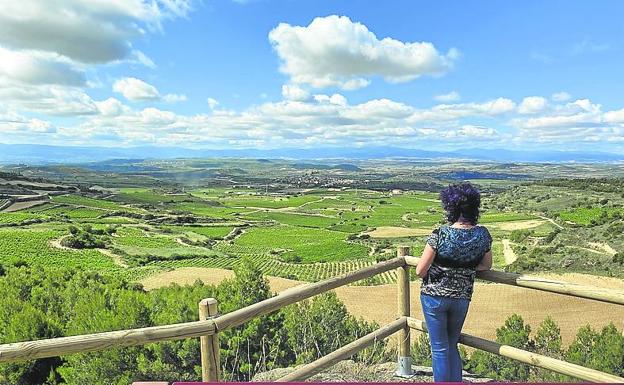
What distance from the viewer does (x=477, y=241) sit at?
2.80 metres

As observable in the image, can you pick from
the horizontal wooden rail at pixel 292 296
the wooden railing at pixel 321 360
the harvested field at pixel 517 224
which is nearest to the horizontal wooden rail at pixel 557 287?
the wooden railing at pixel 321 360

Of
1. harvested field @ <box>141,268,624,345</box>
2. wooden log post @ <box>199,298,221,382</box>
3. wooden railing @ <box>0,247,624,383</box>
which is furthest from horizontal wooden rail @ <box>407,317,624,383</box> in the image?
harvested field @ <box>141,268,624,345</box>

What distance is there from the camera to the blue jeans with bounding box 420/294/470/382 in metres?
2.90

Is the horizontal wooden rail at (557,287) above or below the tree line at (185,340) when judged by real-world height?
above

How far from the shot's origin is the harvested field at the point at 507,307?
21625 mm

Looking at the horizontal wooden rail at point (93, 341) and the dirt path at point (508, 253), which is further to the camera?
the dirt path at point (508, 253)

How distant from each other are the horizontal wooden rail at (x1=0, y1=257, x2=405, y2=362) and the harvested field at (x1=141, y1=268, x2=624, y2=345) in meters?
18.1

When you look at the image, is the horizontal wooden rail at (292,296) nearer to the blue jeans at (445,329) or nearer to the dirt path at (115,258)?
the blue jeans at (445,329)

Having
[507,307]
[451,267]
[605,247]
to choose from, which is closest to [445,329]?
[451,267]

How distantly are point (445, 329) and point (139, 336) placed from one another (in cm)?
178

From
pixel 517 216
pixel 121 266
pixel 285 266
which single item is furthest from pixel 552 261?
pixel 121 266

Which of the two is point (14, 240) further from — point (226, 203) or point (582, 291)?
point (226, 203)

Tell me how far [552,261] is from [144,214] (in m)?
59.0

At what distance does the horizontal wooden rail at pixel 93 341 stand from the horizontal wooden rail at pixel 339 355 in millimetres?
814
